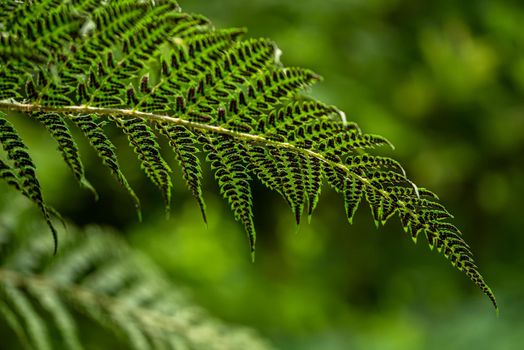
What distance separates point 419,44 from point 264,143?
3.32m

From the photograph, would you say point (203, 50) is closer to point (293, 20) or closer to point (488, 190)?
point (293, 20)

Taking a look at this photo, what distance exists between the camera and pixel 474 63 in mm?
3887

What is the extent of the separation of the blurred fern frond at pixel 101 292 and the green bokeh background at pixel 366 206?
1.04 m

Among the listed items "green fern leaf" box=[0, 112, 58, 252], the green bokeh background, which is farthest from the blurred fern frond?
the green bokeh background

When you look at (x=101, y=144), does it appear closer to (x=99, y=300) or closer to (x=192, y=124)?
(x=192, y=124)

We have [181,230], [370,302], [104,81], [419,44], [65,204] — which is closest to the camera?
[104,81]

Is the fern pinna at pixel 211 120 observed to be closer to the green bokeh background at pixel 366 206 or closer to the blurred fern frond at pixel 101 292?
the blurred fern frond at pixel 101 292

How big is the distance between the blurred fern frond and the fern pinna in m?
0.84

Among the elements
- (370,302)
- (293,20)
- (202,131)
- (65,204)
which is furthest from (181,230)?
(202,131)

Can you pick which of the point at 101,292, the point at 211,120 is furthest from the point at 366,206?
the point at 211,120

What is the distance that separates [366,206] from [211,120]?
347 centimetres

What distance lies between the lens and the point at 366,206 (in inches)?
159

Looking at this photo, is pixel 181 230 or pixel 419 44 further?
pixel 419 44

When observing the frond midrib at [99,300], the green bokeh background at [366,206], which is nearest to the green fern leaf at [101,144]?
the frond midrib at [99,300]
